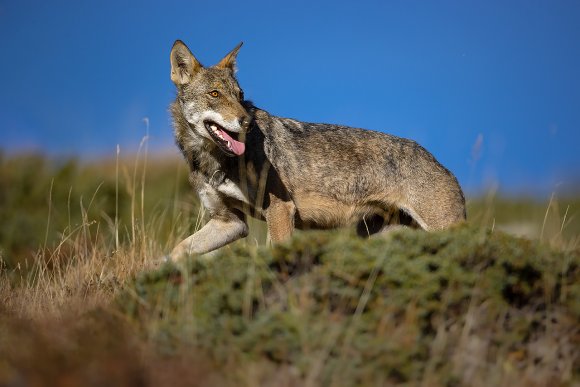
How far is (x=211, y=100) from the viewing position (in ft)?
23.7

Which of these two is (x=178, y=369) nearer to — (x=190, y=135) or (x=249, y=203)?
(x=249, y=203)

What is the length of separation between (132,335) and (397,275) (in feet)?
5.91

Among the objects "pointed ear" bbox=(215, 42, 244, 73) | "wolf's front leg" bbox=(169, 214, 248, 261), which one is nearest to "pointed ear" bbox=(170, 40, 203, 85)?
"pointed ear" bbox=(215, 42, 244, 73)

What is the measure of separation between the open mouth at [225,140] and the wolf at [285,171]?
0.01 metres

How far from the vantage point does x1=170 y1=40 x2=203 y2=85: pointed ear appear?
24.3 feet

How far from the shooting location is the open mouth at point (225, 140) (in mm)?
6863

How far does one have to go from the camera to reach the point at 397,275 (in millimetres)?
4551

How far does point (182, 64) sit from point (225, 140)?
3.84 ft

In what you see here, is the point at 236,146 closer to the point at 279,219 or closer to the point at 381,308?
the point at 279,219

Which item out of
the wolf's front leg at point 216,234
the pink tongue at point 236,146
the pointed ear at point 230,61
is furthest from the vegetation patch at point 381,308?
the pointed ear at point 230,61

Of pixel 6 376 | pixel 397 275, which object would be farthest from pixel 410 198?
pixel 6 376

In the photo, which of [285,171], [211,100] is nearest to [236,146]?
[211,100]

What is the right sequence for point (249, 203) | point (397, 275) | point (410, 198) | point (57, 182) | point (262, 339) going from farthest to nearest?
point (57, 182) → point (410, 198) → point (249, 203) → point (397, 275) → point (262, 339)

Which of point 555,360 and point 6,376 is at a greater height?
point 555,360
